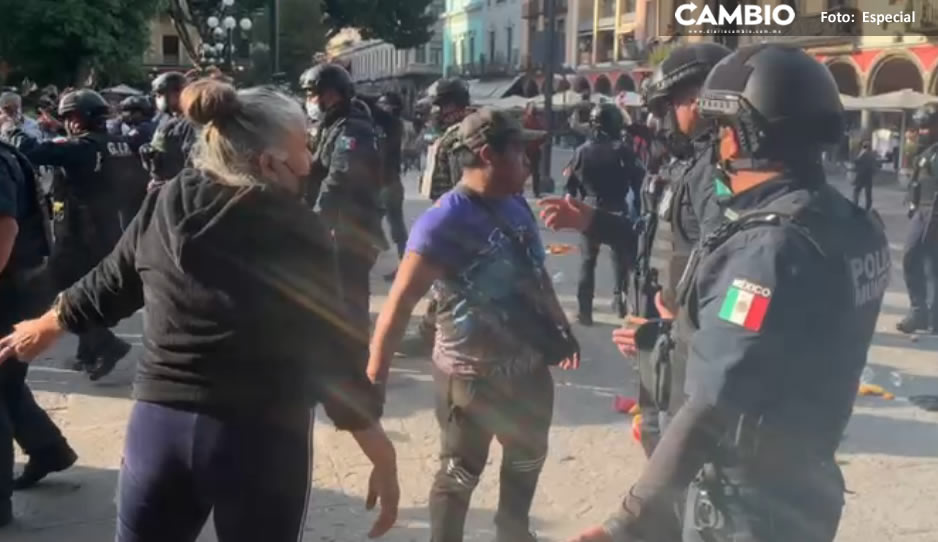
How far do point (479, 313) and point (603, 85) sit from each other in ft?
159

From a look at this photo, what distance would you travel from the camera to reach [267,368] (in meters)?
2.54

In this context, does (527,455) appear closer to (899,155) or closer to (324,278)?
(324,278)

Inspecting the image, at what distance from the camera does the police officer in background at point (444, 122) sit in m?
7.14

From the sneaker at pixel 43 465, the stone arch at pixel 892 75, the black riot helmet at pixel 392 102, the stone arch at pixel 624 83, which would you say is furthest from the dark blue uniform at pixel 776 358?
the stone arch at pixel 624 83

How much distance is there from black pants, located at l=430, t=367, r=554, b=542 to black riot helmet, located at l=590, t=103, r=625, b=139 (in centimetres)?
523

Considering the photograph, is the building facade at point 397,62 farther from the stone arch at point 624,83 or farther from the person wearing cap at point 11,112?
the person wearing cap at point 11,112

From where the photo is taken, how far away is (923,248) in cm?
842

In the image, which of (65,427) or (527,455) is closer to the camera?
(527,455)

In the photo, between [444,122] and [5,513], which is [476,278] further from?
[444,122]

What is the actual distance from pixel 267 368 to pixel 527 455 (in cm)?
142

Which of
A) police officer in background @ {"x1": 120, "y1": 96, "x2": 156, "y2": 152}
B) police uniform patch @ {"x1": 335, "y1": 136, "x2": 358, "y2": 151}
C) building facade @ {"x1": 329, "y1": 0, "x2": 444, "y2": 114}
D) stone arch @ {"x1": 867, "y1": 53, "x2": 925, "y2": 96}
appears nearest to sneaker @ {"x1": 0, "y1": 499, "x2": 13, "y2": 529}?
police uniform patch @ {"x1": 335, "y1": 136, "x2": 358, "y2": 151}

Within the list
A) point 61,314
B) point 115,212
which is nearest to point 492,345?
point 61,314

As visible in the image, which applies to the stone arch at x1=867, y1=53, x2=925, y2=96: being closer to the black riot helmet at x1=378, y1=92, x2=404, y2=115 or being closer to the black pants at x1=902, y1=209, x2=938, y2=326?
the black riot helmet at x1=378, y1=92, x2=404, y2=115

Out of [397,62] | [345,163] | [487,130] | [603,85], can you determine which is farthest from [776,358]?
[397,62]
